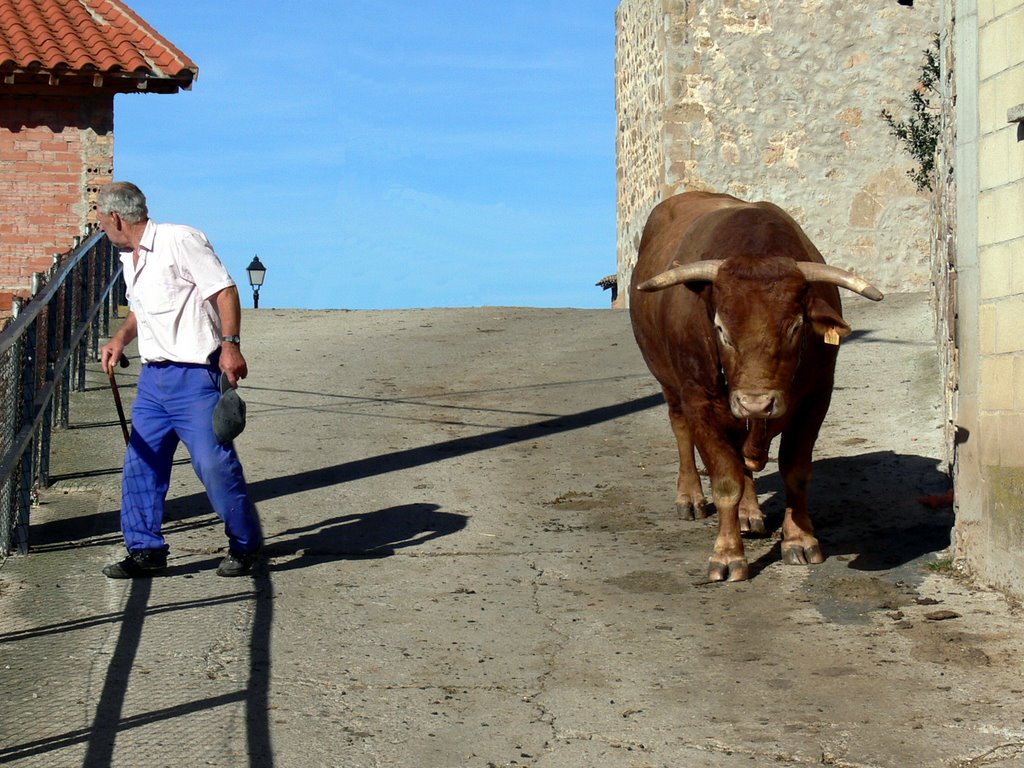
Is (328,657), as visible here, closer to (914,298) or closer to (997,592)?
(997,592)

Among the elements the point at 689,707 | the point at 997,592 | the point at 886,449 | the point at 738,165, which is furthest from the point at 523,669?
the point at 738,165

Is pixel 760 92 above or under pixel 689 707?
above

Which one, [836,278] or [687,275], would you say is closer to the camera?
[836,278]

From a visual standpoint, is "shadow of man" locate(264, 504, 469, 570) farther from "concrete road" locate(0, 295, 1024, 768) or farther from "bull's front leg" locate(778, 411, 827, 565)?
"bull's front leg" locate(778, 411, 827, 565)

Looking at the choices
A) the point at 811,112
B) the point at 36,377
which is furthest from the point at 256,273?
the point at 36,377

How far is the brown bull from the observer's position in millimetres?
6121

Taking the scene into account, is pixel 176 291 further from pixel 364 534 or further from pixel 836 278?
pixel 836 278

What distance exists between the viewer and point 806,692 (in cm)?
491

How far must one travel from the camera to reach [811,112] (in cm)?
1952

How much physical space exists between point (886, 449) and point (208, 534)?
4704 millimetres

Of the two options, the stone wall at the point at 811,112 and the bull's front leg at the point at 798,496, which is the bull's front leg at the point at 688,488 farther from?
the stone wall at the point at 811,112

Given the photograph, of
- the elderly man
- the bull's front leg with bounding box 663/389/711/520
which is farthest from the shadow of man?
Answer: the bull's front leg with bounding box 663/389/711/520

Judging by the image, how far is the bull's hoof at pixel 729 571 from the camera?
6.56 meters

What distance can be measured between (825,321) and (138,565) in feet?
11.1
